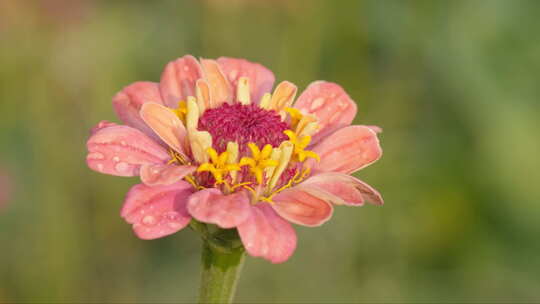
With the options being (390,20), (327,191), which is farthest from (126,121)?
(390,20)

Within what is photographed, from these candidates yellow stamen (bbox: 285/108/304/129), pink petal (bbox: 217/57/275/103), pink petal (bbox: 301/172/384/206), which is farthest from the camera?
pink petal (bbox: 217/57/275/103)

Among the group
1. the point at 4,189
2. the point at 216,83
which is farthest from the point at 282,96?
the point at 4,189

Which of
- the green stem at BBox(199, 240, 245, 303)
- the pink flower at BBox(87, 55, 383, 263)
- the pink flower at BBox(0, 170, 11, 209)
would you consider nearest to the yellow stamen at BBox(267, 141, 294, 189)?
the pink flower at BBox(87, 55, 383, 263)

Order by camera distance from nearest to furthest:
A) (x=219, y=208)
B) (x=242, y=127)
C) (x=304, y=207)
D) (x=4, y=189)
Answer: (x=219, y=208) → (x=304, y=207) → (x=242, y=127) → (x=4, y=189)

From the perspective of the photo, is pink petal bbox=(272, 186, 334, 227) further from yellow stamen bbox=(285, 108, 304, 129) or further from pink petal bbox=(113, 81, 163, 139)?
pink petal bbox=(113, 81, 163, 139)

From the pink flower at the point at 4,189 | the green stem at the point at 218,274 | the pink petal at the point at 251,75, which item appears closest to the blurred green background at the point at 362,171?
the pink flower at the point at 4,189

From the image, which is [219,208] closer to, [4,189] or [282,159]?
[282,159]

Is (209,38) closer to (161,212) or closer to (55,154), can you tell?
(55,154)
